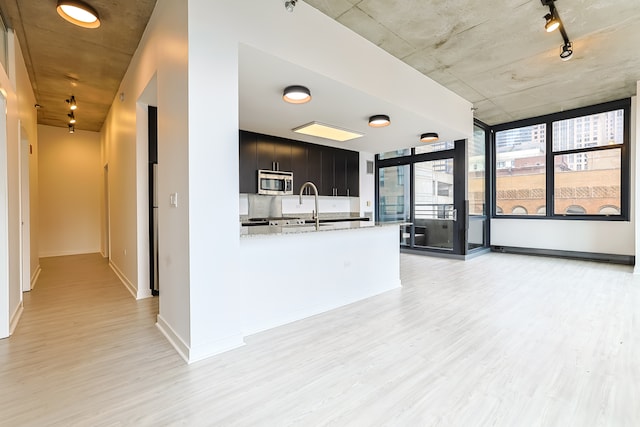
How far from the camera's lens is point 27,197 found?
4.17 meters

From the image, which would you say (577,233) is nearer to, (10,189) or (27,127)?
(10,189)

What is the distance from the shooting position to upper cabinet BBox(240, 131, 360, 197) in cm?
544

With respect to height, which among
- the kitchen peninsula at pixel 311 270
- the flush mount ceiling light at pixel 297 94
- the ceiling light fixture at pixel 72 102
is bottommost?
the kitchen peninsula at pixel 311 270

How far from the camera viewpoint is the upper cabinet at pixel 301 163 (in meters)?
5.44

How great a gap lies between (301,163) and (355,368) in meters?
4.68

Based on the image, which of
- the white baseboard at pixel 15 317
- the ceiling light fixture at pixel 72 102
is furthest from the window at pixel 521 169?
the ceiling light fixture at pixel 72 102

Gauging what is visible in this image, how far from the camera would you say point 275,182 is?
5.71m

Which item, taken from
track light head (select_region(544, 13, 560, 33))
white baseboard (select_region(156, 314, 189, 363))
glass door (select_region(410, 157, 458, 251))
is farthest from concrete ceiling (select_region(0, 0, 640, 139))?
white baseboard (select_region(156, 314, 189, 363))

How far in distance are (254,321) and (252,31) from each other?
99.1 inches

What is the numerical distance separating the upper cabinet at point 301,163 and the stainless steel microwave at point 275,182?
0.10 m

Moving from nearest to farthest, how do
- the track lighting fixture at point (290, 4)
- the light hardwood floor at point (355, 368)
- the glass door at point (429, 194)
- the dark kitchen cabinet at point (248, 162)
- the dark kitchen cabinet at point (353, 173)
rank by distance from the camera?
the light hardwood floor at point (355, 368) → the track lighting fixture at point (290, 4) → the dark kitchen cabinet at point (248, 162) → the glass door at point (429, 194) → the dark kitchen cabinet at point (353, 173)

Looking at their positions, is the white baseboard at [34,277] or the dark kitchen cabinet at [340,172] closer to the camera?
the white baseboard at [34,277]

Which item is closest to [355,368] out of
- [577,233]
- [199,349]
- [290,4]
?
[199,349]

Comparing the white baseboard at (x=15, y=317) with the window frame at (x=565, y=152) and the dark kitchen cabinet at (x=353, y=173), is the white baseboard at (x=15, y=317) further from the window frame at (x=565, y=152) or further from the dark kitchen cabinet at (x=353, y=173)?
the window frame at (x=565, y=152)
